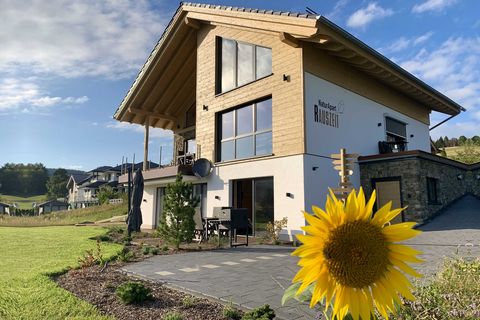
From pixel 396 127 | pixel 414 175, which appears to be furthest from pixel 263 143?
pixel 396 127

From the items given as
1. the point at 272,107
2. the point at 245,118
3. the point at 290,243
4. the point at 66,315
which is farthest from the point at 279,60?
the point at 66,315

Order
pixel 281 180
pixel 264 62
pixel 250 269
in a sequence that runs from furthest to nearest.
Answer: pixel 264 62 < pixel 281 180 < pixel 250 269

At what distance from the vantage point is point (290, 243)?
1091 cm

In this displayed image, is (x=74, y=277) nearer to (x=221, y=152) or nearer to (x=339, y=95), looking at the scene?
(x=221, y=152)

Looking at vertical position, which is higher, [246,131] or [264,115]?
[264,115]

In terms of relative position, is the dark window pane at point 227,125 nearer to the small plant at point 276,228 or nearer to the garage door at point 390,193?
the small plant at point 276,228

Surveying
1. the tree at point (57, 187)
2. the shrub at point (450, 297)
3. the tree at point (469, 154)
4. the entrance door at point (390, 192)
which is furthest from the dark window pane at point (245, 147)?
the tree at point (57, 187)

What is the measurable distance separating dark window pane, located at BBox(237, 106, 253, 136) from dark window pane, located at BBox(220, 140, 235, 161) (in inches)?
23.6

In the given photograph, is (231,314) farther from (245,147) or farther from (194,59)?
(194,59)

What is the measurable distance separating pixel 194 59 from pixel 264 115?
7.31 metres

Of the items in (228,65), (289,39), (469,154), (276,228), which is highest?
(228,65)

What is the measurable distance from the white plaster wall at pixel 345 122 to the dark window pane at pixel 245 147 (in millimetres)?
2740

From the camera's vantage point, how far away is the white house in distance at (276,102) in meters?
11.5

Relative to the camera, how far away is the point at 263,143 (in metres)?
12.8
